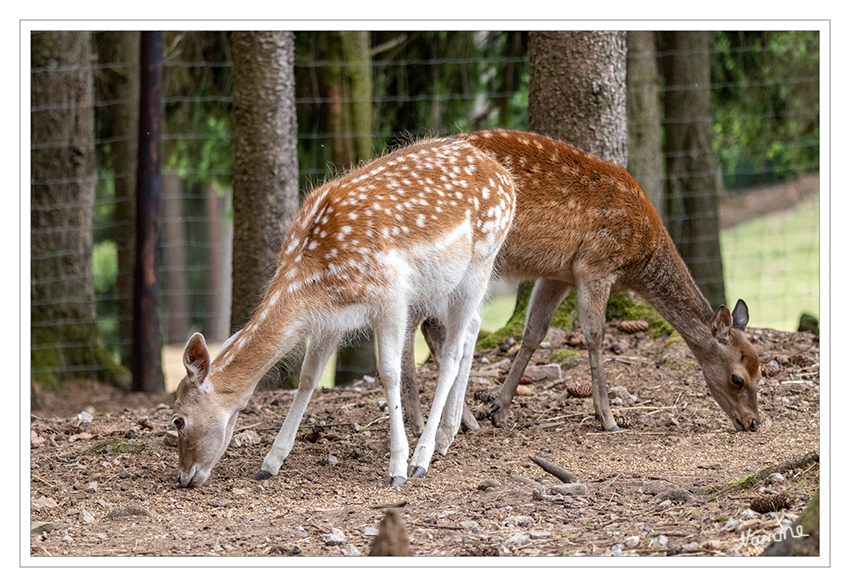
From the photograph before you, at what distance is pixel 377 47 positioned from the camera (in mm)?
11148

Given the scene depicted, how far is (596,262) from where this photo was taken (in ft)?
20.4

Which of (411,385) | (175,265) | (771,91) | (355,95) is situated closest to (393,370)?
(411,385)

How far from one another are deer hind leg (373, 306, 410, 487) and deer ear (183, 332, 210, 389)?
37.3 inches

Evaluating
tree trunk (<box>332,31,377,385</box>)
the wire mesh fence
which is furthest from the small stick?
the wire mesh fence

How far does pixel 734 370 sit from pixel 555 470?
2.00 m

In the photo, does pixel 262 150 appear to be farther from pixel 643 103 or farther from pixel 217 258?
pixel 217 258

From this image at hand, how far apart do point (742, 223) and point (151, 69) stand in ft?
66.3

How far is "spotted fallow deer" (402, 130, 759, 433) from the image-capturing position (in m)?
6.01

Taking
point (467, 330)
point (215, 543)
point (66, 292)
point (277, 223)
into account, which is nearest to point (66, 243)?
point (66, 292)

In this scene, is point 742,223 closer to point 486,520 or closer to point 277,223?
point 277,223

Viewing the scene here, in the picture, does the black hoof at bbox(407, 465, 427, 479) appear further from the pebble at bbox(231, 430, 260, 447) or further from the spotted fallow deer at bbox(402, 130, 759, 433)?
the pebble at bbox(231, 430, 260, 447)

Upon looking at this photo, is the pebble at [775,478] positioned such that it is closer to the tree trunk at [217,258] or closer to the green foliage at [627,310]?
the green foliage at [627,310]

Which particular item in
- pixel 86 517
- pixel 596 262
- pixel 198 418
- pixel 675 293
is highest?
pixel 596 262

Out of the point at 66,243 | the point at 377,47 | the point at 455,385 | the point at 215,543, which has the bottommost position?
the point at 215,543
